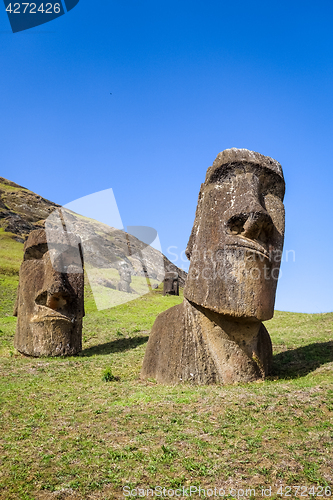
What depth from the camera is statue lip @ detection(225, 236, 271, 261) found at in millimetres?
7539

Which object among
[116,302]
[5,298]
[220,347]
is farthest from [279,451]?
[116,302]

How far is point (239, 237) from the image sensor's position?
764 centimetres

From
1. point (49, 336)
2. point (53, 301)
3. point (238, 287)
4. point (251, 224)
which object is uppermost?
point (251, 224)

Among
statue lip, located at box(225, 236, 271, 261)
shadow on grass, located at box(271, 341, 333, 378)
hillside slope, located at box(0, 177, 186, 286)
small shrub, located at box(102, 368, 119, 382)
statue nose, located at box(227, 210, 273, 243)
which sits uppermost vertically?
hillside slope, located at box(0, 177, 186, 286)

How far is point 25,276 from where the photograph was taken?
12594mm

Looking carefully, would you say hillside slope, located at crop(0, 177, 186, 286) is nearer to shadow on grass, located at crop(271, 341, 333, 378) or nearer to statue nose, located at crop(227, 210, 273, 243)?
shadow on grass, located at crop(271, 341, 333, 378)

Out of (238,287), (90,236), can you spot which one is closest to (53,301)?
(238,287)

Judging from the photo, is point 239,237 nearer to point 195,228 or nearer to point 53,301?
point 195,228

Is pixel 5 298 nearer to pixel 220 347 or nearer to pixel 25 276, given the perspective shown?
pixel 25 276

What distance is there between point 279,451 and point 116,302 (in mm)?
25833

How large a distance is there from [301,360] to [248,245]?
3701 millimetres

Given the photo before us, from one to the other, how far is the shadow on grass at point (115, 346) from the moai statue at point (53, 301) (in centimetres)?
100

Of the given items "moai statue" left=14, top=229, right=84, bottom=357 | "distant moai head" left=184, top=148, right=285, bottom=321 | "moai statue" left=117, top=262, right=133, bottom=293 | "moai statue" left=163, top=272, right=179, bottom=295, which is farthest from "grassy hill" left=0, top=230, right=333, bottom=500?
"moai statue" left=117, top=262, right=133, bottom=293

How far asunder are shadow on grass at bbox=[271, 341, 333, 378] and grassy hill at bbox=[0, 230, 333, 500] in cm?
5
